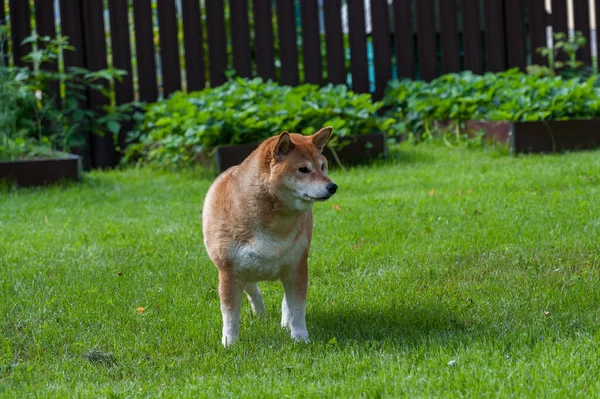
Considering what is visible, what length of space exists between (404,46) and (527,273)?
666cm

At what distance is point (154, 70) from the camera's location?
1010 cm

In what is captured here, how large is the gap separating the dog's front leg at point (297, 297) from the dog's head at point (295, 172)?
31 cm

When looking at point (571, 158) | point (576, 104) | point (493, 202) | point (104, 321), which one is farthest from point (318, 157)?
point (576, 104)

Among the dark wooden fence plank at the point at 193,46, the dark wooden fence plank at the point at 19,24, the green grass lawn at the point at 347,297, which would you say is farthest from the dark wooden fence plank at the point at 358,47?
the dark wooden fence plank at the point at 19,24

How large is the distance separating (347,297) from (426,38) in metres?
7.11

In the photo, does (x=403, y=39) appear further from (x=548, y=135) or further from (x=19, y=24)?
(x=19, y=24)

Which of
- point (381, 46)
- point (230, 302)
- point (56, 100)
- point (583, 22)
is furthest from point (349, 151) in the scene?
point (230, 302)

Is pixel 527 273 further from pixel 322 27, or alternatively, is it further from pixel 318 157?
pixel 322 27

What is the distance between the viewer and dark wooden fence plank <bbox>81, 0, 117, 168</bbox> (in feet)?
32.4

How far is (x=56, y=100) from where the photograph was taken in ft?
→ 31.9

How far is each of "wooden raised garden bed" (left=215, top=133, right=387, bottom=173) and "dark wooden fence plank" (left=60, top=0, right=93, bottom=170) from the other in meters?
2.12

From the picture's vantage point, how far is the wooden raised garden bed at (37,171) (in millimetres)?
8055

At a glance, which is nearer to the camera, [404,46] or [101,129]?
[101,129]

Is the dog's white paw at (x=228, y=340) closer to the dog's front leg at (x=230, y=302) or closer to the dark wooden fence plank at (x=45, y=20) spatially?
the dog's front leg at (x=230, y=302)
